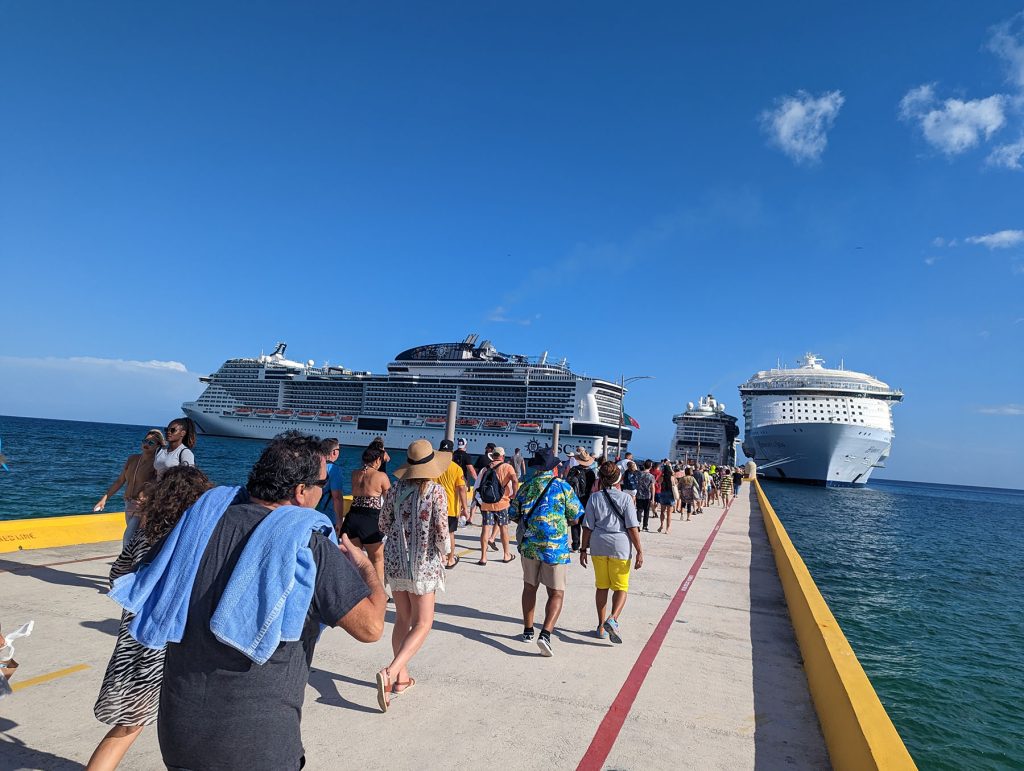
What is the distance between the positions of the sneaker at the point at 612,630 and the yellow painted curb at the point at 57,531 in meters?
6.49

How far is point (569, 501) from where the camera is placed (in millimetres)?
4711

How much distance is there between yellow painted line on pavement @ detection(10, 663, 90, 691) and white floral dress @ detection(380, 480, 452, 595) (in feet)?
6.47

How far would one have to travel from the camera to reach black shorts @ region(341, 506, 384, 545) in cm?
498

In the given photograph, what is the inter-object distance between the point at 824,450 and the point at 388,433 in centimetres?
4499

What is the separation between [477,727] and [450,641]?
1416mm

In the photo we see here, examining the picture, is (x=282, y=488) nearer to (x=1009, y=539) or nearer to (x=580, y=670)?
(x=580, y=670)

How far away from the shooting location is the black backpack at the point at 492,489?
7.64 meters

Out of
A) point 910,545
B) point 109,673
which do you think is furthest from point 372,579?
point 910,545

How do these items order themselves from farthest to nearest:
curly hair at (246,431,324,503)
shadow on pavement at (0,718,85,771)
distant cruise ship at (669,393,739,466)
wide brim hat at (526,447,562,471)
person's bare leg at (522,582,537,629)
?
distant cruise ship at (669,393,739,466) → wide brim hat at (526,447,562,471) → person's bare leg at (522,582,537,629) → shadow on pavement at (0,718,85,771) → curly hair at (246,431,324,503)

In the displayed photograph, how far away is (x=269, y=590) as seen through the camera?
1607 mm

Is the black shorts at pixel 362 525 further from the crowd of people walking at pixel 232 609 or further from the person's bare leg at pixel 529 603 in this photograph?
the crowd of people walking at pixel 232 609

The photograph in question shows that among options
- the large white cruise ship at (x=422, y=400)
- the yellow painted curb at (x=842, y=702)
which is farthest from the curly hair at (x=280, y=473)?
the large white cruise ship at (x=422, y=400)

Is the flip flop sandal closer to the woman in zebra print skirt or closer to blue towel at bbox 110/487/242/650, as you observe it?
the woman in zebra print skirt

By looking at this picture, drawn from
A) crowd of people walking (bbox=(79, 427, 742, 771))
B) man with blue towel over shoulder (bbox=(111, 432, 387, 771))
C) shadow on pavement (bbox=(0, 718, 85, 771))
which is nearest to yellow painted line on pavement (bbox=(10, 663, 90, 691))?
shadow on pavement (bbox=(0, 718, 85, 771))
